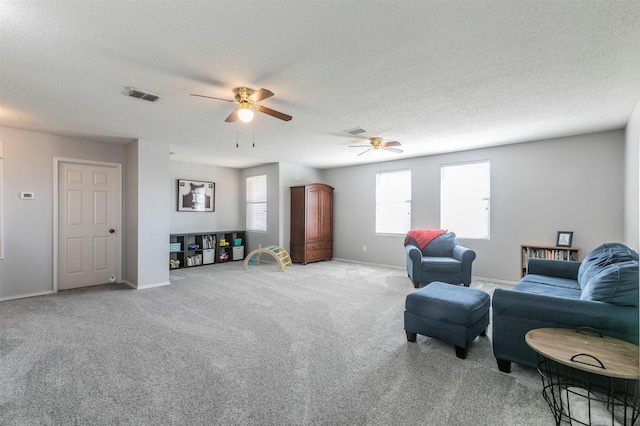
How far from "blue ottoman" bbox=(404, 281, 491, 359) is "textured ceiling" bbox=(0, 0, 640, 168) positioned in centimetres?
199

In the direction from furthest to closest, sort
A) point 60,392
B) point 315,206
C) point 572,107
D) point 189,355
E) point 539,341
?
point 315,206, point 572,107, point 189,355, point 60,392, point 539,341

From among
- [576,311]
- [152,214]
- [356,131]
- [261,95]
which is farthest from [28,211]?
[576,311]

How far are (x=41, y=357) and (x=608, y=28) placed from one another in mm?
4923

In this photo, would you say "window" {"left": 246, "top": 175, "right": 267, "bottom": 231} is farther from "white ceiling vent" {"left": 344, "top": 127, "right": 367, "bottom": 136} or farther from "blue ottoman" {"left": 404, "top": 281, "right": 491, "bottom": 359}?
"blue ottoman" {"left": 404, "top": 281, "right": 491, "bottom": 359}

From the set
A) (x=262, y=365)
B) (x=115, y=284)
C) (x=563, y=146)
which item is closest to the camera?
(x=262, y=365)

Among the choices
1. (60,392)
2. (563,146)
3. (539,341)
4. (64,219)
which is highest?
(563,146)

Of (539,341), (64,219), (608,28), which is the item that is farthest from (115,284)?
(608,28)

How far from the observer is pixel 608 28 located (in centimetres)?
189

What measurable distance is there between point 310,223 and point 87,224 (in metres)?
4.18

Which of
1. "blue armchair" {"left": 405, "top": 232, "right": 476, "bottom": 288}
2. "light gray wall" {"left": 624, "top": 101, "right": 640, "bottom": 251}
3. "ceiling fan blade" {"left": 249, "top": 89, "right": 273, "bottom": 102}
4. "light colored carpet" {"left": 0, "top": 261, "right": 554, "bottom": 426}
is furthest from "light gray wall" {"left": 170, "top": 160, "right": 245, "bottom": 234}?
"light gray wall" {"left": 624, "top": 101, "right": 640, "bottom": 251}

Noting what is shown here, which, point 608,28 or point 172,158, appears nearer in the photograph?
point 608,28

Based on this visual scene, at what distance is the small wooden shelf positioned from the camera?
4.39 metres

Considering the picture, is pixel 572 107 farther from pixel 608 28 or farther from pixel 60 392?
pixel 60 392

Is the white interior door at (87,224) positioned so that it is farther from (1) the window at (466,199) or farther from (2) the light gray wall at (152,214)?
(1) the window at (466,199)
